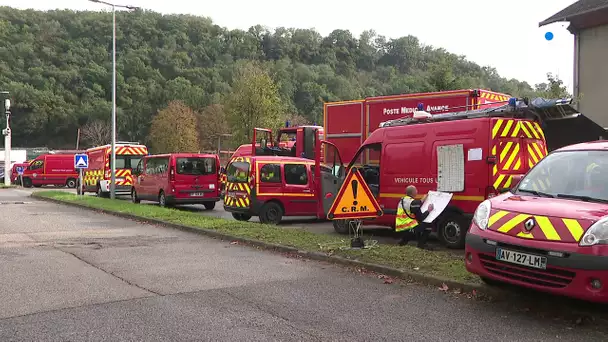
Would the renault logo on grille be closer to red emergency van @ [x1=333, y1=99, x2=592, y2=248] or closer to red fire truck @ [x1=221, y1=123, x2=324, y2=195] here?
red emergency van @ [x1=333, y1=99, x2=592, y2=248]

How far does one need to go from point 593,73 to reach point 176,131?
5616 centimetres

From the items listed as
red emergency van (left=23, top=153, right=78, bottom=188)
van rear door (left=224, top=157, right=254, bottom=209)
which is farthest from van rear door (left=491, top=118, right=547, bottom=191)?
red emergency van (left=23, top=153, right=78, bottom=188)

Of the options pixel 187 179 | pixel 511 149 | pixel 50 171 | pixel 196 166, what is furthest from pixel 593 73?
pixel 50 171

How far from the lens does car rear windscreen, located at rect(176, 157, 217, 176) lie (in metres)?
18.7

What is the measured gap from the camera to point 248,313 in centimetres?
542

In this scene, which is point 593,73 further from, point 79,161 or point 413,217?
point 79,161

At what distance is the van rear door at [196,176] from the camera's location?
1858 cm

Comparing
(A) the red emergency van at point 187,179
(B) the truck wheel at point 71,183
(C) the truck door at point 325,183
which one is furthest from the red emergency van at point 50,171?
(C) the truck door at point 325,183

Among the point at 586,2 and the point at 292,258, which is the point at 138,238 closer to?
the point at 292,258

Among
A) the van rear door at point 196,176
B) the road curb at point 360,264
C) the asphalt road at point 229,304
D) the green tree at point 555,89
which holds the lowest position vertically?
the asphalt road at point 229,304

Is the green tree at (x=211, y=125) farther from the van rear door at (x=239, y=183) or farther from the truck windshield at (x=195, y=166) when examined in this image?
the van rear door at (x=239, y=183)

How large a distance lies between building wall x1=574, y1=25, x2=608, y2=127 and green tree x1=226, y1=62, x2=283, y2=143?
24.4 meters

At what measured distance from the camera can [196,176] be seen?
18781mm

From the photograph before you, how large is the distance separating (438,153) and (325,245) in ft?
9.16
